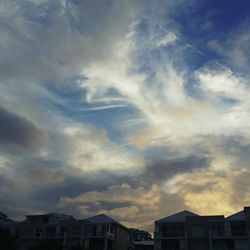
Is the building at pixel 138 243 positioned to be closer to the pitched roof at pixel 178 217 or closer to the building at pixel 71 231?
the building at pixel 71 231

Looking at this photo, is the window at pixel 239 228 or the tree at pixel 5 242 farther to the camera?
the window at pixel 239 228

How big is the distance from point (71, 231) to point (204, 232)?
3401cm

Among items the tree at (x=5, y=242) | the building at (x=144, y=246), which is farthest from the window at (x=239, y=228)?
the tree at (x=5, y=242)

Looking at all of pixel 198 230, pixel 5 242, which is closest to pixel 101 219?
pixel 198 230

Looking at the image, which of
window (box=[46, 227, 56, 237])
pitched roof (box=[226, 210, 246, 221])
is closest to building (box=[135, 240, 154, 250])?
window (box=[46, 227, 56, 237])

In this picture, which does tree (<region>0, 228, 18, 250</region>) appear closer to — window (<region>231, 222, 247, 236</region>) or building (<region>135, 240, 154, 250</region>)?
window (<region>231, 222, 247, 236</region>)

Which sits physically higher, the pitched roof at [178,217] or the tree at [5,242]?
the pitched roof at [178,217]

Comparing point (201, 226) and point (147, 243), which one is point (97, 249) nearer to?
point (147, 243)

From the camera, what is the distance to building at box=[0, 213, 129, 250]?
88.3 metres

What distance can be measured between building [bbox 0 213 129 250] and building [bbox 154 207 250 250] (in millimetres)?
14564

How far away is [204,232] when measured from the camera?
7788cm

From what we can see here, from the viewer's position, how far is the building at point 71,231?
290 ft

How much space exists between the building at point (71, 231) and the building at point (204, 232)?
14.6 meters

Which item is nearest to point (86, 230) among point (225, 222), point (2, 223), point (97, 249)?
point (97, 249)
